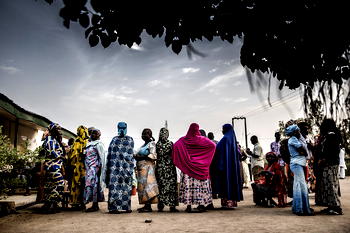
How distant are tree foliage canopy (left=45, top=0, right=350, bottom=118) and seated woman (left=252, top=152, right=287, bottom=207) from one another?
529cm

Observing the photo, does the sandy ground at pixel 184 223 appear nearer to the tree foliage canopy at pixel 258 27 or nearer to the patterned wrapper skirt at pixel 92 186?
the patterned wrapper skirt at pixel 92 186

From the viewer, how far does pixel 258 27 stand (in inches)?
95.8

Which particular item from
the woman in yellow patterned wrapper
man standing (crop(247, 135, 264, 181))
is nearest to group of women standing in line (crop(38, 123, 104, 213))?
the woman in yellow patterned wrapper

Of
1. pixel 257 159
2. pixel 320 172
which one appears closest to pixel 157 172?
pixel 320 172

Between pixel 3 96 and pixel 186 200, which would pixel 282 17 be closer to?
pixel 186 200

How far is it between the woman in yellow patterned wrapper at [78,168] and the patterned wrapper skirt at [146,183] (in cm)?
143

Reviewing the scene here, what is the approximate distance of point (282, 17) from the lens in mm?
2361

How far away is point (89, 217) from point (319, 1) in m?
5.56

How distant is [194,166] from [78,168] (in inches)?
108

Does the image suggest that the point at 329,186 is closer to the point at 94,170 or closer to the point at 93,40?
the point at 94,170

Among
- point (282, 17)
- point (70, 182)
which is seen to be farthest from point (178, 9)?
point (70, 182)

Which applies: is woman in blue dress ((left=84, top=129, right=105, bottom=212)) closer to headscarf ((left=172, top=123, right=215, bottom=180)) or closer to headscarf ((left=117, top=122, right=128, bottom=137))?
headscarf ((left=117, top=122, right=128, bottom=137))

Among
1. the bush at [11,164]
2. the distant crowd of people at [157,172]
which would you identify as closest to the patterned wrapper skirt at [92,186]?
the distant crowd of people at [157,172]

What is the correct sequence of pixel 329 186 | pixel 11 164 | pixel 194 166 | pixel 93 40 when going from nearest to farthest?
pixel 93 40, pixel 11 164, pixel 329 186, pixel 194 166
